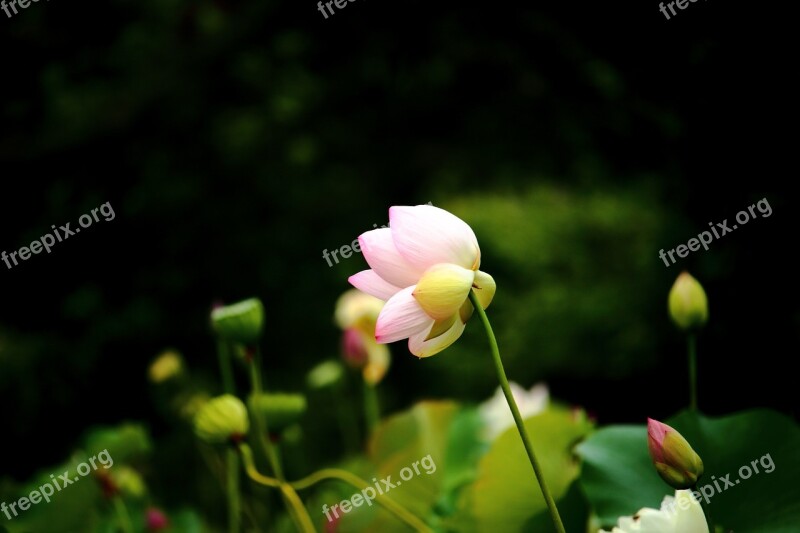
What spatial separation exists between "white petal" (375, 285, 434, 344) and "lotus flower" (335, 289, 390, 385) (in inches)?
13.5

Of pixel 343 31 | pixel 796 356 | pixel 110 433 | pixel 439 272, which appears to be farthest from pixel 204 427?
pixel 343 31

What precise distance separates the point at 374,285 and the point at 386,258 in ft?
0.07

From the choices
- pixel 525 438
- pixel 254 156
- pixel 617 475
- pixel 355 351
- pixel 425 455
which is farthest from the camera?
pixel 254 156

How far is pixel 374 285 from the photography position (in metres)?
0.35

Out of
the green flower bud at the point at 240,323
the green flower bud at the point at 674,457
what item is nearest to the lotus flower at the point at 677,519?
the green flower bud at the point at 674,457

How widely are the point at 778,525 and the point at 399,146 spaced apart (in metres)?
1.61

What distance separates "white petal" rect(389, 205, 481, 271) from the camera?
1.06ft

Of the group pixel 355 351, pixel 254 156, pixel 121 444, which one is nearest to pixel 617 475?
pixel 355 351

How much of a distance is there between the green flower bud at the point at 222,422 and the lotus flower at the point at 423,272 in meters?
0.13

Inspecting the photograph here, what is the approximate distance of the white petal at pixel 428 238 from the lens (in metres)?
0.32

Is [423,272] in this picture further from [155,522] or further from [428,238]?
[155,522]

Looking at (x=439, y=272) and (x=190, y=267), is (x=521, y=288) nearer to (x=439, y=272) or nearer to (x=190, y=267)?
(x=190, y=267)

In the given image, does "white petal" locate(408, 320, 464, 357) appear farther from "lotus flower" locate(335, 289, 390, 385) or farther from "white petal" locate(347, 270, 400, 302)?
"lotus flower" locate(335, 289, 390, 385)

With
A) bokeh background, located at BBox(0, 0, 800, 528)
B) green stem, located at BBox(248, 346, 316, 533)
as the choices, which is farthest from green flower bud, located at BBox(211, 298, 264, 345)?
bokeh background, located at BBox(0, 0, 800, 528)
